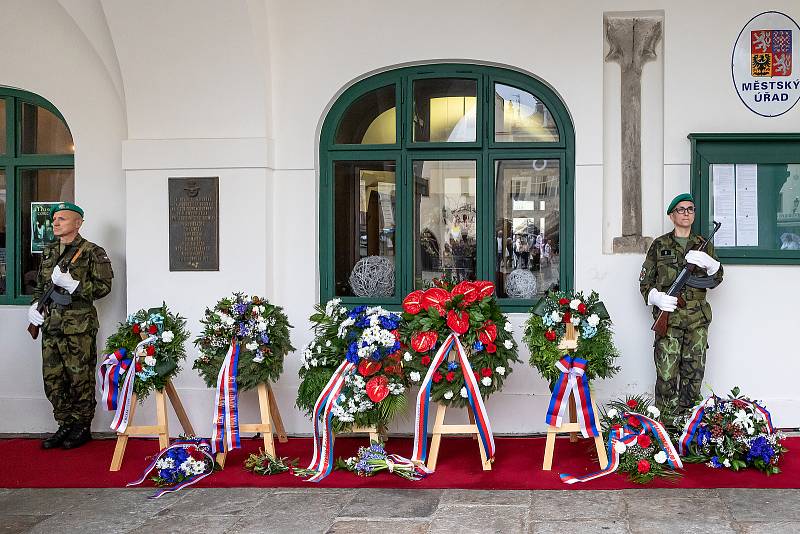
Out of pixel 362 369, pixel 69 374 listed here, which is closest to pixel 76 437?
pixel 69 374

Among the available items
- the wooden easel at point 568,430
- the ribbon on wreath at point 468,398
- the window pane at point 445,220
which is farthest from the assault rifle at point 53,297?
the wooden easel at point 568,430

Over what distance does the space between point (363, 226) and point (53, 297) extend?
2.67 meters

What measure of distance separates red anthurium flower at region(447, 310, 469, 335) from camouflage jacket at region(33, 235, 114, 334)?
3.06 m

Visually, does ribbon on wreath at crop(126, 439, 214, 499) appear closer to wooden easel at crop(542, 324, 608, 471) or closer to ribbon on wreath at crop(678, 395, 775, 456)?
wooden easel at crop(542, 324, 608, 471)

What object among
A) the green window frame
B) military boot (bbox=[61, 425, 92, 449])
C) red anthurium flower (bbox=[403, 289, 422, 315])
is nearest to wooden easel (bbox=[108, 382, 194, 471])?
military boot (bbox=[61, 425, 92, 449])

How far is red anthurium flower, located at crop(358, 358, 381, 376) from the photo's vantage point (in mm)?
6477

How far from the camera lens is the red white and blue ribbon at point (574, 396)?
253 inches

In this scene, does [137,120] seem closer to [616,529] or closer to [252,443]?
[252,443]

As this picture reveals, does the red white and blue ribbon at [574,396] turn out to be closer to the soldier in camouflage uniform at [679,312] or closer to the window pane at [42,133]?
the soldier in camouflage uniform at [679,312]

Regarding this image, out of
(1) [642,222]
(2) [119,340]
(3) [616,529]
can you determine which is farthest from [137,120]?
(3) [616,529]

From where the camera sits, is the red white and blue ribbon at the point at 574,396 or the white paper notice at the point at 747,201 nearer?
the red white and blue ribbon at the point at 574,396

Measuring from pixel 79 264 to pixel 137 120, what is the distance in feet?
4.32

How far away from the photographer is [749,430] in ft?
20.1

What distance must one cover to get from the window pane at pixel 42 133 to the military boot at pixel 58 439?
2.51m
